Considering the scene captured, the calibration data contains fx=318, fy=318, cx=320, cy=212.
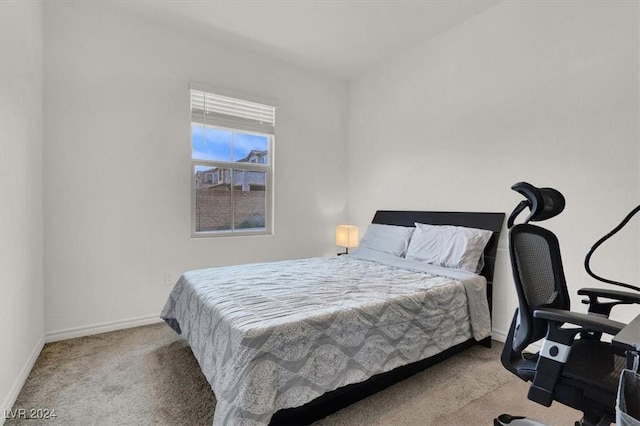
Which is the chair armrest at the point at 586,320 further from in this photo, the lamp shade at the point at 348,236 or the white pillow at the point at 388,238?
the lamp shade at the point at 348,236

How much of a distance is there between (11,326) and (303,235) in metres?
2.79

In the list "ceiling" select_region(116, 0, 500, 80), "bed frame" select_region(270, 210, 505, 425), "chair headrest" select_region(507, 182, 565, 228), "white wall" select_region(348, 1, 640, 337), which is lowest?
"bed frame" select_region(270, 210, 505, 425)

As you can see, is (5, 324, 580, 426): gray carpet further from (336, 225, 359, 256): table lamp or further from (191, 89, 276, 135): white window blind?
(191, 89, 276, 135): white window blind

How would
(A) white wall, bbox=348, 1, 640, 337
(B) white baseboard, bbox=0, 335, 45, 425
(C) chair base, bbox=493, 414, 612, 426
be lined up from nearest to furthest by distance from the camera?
(C) chair base, bbox=493, 414, 612, 426
(B) white baseboard, bbox=0, 335, 45, 425
(A) white wall, bbox=348, 1, 640, 337

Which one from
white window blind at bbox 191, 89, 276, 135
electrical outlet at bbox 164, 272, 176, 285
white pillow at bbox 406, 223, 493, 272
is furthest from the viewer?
white window blind at bbox 191, 89, 276, 135

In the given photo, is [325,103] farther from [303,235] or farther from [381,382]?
[381,382]

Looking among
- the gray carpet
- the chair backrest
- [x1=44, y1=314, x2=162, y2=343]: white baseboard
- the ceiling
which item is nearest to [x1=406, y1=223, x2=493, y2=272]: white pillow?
the gray carpet

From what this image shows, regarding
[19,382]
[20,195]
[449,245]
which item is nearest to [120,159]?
[20,195]

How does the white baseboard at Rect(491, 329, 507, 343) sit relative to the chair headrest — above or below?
below

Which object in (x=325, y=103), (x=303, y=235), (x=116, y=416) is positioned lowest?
(x=116, y=416)

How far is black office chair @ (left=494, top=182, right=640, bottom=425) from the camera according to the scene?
1.16m

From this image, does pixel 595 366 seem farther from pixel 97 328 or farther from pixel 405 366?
pixel 97 328

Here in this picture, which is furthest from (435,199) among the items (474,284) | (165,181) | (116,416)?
(116,416)

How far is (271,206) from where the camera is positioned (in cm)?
389
